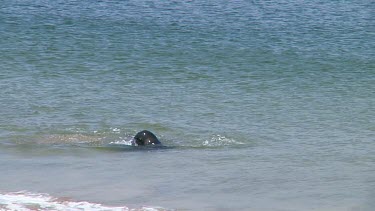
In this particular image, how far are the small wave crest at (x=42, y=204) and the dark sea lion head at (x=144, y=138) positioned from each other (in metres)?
3.17

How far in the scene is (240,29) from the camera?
28234 millimetres

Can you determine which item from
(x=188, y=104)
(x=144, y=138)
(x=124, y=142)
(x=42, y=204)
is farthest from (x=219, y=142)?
(x=42, y=204)

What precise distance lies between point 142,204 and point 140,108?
649cm

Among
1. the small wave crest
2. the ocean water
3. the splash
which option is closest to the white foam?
the ocean water

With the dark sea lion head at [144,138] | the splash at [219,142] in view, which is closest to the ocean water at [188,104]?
the splash at [219,142]

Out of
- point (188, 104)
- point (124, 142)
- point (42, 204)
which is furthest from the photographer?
point (188, 104)

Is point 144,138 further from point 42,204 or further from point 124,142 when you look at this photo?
point 42,204

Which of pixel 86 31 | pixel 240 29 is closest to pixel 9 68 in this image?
pixel 86 31

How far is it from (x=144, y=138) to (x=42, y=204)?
3614 mm

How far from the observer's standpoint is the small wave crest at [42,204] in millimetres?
13383

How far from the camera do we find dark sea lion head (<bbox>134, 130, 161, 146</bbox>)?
1689 cm

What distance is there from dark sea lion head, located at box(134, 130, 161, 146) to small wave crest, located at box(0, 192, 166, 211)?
3172 mm

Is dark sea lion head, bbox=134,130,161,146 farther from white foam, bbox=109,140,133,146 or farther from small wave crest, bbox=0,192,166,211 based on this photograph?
small wave crest, bbox=0,192,166,211

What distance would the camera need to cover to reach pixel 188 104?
804 inches
